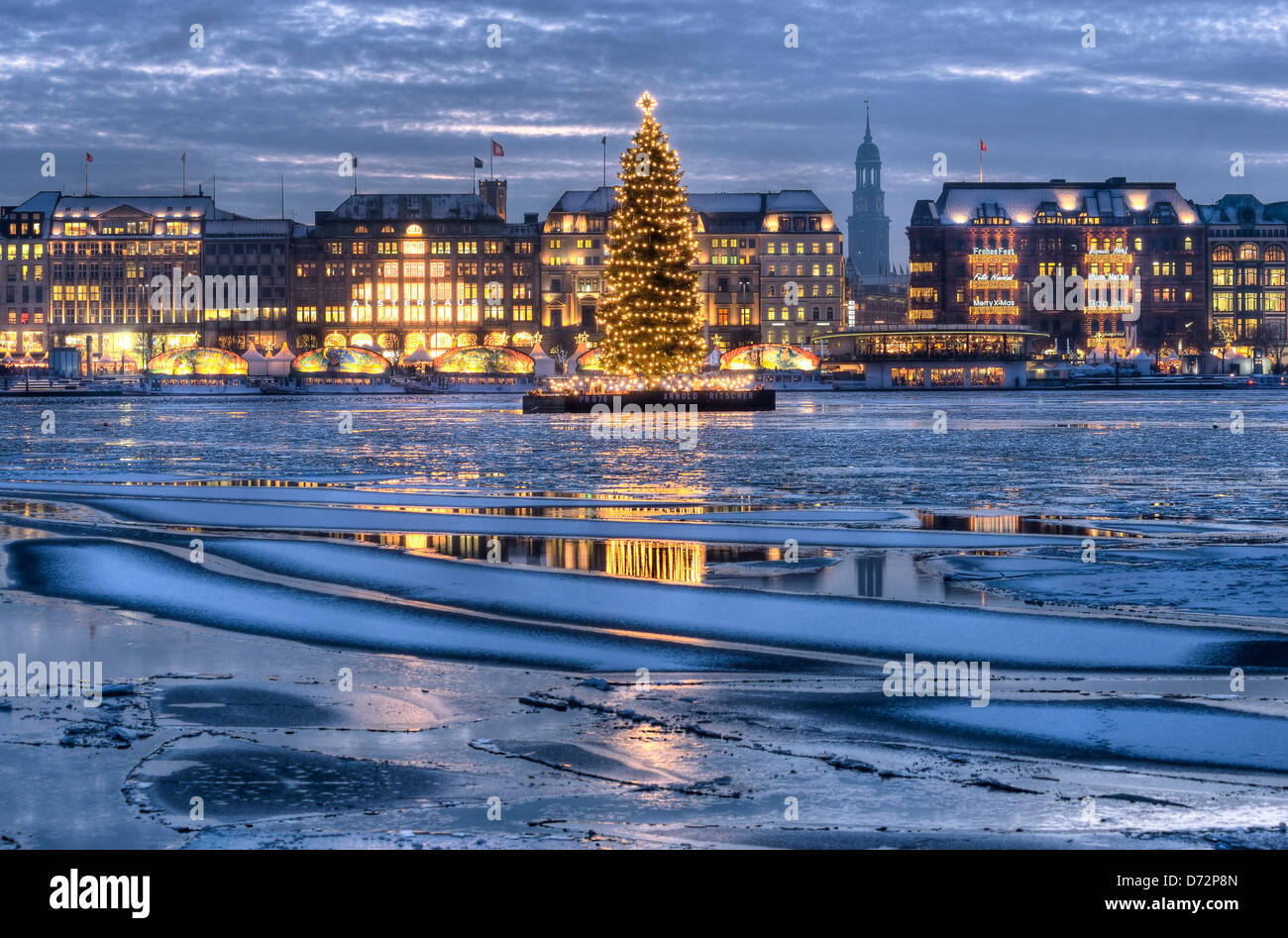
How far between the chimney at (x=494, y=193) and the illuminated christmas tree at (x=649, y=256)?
289ft

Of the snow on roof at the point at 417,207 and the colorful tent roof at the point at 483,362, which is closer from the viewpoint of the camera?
the colorful tent roof at the point at 483,362

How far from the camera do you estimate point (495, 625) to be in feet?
33.0

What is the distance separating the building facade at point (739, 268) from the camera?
137 metres

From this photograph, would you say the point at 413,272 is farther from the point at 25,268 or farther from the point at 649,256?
the point at 649,256

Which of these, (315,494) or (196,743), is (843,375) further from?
(196,743)

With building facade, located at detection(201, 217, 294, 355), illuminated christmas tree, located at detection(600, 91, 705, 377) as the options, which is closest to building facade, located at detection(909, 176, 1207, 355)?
building facade, located at detection(201, 217, 294, 355)

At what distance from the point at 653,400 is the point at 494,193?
91124 mm

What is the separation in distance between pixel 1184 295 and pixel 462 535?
132m

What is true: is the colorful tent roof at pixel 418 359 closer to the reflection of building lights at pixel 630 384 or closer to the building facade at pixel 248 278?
the building facade at pixel 248 278

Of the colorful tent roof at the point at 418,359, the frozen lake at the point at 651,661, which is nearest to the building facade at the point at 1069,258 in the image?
the colorful tent roof at the point at 418,359

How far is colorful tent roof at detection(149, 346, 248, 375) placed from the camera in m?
103

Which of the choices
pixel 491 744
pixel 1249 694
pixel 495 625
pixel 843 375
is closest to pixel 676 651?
pixel 495 625

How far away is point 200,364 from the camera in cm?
10275

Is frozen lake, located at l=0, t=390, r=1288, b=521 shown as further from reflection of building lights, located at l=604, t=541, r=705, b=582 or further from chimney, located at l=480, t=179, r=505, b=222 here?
chimney, located at l=480, t=179, r=505, b=222
